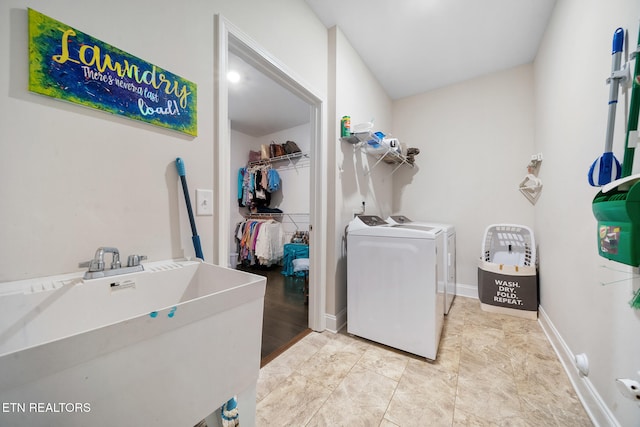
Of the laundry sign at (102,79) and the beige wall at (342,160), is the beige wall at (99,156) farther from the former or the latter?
the beige wall at (342,160)

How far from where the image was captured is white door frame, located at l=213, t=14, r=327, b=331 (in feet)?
3.79

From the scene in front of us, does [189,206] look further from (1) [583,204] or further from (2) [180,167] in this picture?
(1) [583,204]

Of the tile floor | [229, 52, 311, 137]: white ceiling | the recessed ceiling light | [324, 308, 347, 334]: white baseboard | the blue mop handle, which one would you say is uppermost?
[229, 52, 311, 137]: white ceiling

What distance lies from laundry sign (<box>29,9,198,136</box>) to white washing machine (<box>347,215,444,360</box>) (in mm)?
1376

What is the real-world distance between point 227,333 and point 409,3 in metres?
2.41

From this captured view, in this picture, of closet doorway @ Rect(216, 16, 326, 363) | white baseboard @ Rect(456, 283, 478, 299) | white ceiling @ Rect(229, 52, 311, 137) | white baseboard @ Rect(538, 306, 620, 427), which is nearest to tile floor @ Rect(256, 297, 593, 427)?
white baseboard @ Rect(538, 306, 620, 427)

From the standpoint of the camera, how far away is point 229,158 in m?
1.72

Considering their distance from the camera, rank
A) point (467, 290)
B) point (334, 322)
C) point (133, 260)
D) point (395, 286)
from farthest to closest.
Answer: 1. point (467, 290)
2. point (334, 322)
3. point (395, 286)
4. point (133, 260)

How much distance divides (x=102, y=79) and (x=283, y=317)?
204cm

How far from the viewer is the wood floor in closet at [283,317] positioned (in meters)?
1.72

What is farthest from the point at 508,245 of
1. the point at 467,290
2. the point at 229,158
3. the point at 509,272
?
the point at 229,158

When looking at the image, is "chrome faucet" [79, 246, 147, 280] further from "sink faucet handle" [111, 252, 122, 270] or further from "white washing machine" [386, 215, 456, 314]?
"white washing machine" [386, 215, 456, 314]

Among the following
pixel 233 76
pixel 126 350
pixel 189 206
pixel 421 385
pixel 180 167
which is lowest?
pixel 421 385

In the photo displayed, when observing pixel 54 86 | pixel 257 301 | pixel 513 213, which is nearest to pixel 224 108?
pixel 54 86
